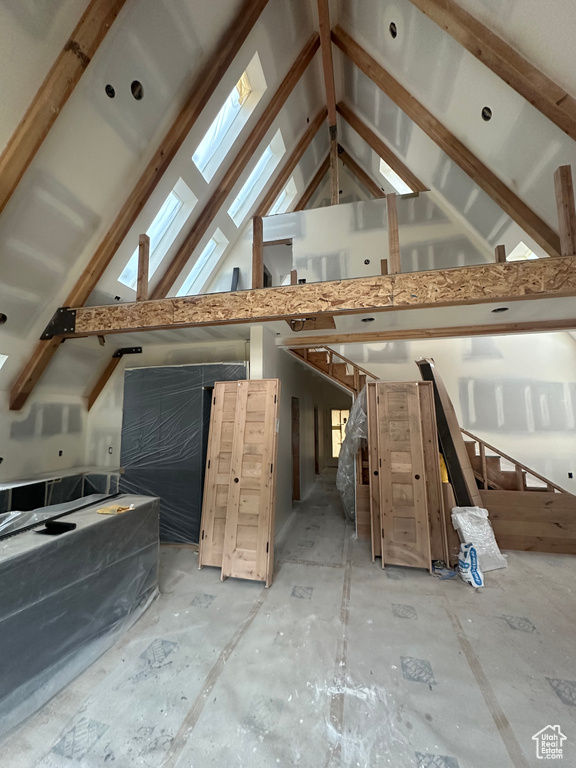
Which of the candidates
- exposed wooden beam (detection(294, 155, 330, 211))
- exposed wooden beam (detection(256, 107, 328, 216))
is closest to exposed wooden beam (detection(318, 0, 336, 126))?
exposed wooden beam (detection(256, 107, 328, 216))

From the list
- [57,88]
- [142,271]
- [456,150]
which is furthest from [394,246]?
[57,88]

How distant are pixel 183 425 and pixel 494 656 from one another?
3560mm

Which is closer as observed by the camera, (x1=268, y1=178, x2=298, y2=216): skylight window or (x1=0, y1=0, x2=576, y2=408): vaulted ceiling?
(x1=0, y1=0, x2=576, y2=408): vaulted ceiling

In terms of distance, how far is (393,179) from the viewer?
17.5ft

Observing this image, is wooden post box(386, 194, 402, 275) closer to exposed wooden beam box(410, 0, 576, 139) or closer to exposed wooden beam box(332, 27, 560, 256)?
exposed wooden beam box(410, 0, 576, 139)

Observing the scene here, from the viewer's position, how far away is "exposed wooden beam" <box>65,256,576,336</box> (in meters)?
2.48

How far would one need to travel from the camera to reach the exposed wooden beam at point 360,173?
5940 millimetres

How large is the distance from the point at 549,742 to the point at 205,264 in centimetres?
595

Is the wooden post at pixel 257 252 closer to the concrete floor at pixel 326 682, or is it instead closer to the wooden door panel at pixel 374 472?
the wooden door panel at pixel 374 472

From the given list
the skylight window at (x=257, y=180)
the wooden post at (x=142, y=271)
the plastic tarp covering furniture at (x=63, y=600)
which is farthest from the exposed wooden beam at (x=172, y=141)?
the plastic tarp covering furniture at (x=63, y=600)

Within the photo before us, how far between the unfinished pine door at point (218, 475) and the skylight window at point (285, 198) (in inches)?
179

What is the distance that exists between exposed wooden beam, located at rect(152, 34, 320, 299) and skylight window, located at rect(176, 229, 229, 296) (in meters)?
0.67

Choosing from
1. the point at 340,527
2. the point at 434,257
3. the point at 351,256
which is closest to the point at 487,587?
the point at 340,527

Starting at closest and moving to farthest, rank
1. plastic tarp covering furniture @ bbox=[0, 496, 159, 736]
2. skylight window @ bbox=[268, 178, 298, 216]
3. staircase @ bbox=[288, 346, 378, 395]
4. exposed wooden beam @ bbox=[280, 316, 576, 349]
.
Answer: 1. plastic tarp covering furniture @ bbox=[0, 496, 159, 736]
2. exposed wooden beam @ bbox=[280, 316, 576, 349]
3. staircase @ bbox=[288, 346, 378, 395]
4. skylight window @ bbox=[268, 178, 298, 216]
